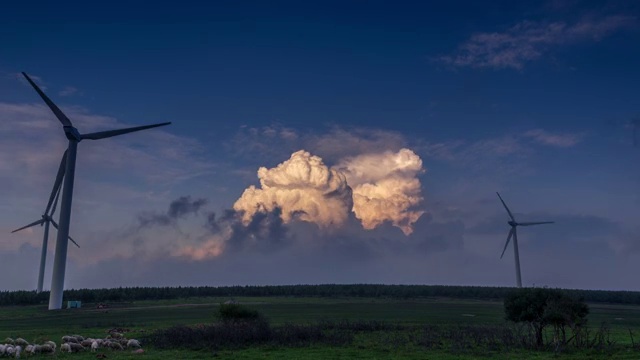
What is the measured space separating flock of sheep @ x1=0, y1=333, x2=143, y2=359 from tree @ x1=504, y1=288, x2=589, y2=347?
111 ft

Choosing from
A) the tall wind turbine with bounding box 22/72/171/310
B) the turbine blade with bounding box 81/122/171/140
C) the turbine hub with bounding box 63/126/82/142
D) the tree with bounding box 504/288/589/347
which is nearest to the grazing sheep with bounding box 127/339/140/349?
the tree with bounding box 504/288/589/347

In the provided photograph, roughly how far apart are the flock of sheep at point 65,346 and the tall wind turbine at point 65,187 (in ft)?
172

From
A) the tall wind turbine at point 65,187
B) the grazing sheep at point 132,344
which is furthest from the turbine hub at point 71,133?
the grazing sheep at point 132,344

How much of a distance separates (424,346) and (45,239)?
12601 cm

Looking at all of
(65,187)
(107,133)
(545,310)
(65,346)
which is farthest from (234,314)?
(107,133)

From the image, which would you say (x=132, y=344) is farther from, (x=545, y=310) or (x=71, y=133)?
(x=71, y=133)

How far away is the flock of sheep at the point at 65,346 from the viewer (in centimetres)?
4091

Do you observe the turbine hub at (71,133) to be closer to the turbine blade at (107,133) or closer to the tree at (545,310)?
the turbine blade at (107,133)

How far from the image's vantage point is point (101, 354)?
4109 cm

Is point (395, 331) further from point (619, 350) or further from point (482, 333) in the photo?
point (619, 350)

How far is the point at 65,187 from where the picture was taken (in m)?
97.4

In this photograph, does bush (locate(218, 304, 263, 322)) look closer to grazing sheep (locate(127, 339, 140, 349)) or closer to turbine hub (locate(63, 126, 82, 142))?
grazing sheep (locate(127, 339, 140, 349))

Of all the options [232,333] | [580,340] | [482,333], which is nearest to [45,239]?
[232,333]

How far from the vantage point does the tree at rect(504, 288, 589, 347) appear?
47344 mm
